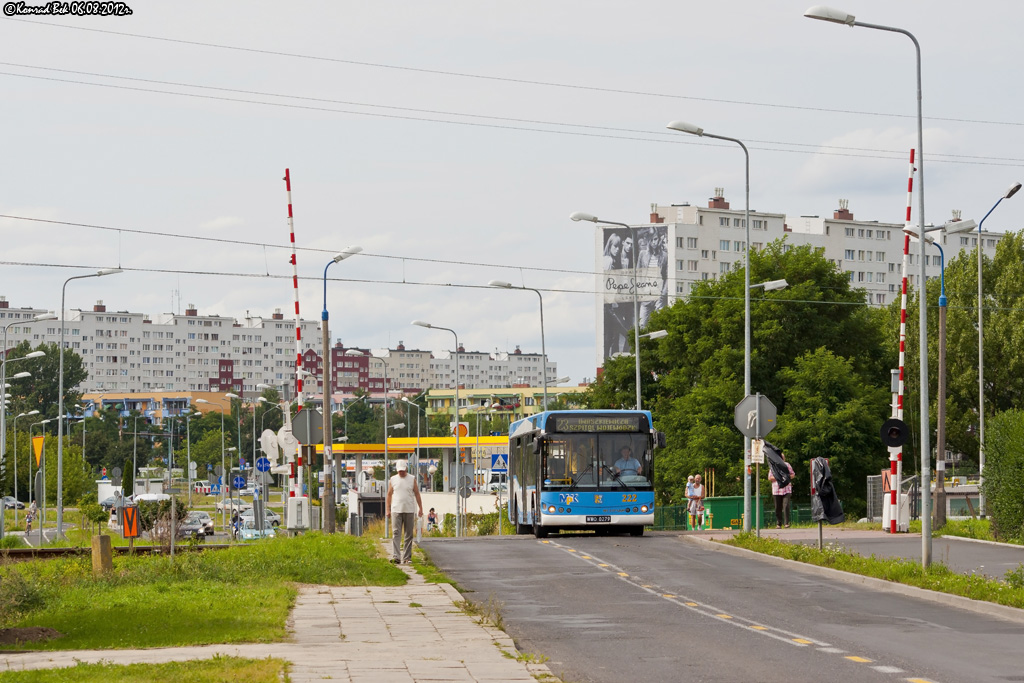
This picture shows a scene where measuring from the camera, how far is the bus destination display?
3194 cm

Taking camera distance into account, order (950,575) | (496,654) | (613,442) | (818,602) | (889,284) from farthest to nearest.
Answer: (889,284) → (613,442) → (950,575) → (818,602) → (496,654)

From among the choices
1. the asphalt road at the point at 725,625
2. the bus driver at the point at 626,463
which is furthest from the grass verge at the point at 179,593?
the bus driver at the point at 626,463

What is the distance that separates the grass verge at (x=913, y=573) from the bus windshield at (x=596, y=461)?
660 centimetres

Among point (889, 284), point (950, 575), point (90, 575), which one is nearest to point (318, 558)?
point (90, 575)

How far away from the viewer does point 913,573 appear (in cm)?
1881

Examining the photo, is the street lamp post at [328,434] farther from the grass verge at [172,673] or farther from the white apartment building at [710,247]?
the white apartment building at [710,247]

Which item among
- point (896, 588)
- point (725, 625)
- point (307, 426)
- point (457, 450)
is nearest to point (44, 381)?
point (457, 450)

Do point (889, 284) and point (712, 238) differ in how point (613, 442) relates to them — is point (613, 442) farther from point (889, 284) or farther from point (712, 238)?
point (889, 284)

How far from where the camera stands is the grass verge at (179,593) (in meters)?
13.2

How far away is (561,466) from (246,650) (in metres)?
20.4

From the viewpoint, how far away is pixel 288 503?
95.5 ft

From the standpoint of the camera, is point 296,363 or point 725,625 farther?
point 296,363

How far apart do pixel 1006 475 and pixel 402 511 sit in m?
11.4

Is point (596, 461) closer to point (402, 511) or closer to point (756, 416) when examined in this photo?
point (756, 416)
